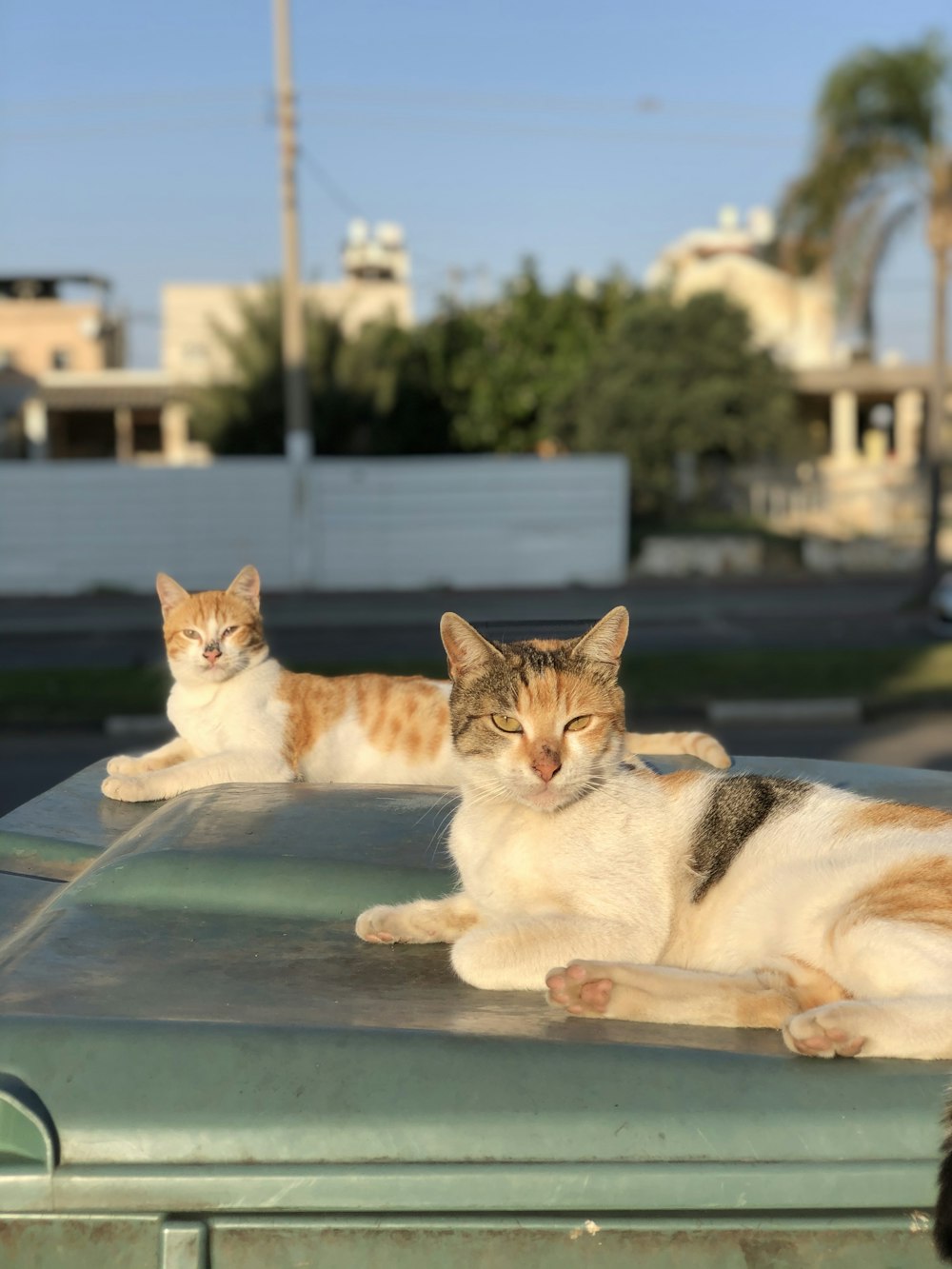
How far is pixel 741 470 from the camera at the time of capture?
31891 millimetres

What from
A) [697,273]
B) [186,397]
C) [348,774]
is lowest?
[348,774]

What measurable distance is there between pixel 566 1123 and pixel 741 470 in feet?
102

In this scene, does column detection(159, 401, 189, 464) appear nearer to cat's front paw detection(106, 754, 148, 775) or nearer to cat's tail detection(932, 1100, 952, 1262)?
cat's front paw detection(106, 754, 148, 775)

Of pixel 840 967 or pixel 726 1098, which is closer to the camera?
pixel 726 1098

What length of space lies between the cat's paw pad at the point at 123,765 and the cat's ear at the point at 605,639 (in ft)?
5.22

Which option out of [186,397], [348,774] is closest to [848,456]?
[186,397]

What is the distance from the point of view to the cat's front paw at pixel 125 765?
4.02m

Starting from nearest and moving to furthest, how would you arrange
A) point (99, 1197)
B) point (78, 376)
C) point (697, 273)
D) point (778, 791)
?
point (99, 1197) < point (778, 791) < point (78, 376) < point (697, 273)

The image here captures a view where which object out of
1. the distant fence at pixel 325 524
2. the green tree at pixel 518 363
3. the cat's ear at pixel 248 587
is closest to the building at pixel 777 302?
the green tree at pixel 518 363

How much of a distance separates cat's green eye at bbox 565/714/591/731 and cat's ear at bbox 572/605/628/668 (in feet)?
0.57

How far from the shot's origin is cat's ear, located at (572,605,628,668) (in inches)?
119

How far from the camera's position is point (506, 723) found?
9.57 ft

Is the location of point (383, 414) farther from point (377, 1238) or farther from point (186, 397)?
point (377, 1238)

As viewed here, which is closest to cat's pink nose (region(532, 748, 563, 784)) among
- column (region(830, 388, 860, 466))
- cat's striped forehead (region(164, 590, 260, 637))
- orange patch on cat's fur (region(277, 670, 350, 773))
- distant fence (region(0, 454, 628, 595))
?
orange patch on cat's fur (region(277, 670, 350, 773))
